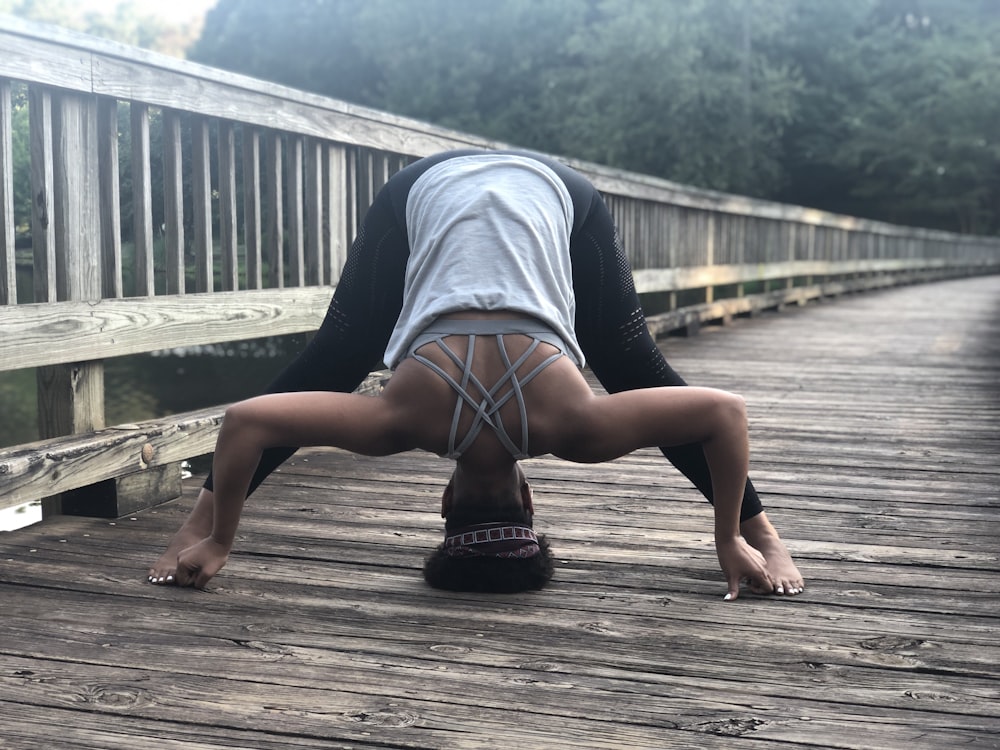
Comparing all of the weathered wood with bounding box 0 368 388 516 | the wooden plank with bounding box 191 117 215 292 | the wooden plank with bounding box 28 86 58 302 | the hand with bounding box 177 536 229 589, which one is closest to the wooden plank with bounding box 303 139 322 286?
the wooden plank with bounding box 191 117 215 292

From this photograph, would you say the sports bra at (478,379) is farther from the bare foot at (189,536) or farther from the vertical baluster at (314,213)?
the vertical baluster at (314,213)

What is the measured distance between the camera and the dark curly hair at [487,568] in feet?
7.87

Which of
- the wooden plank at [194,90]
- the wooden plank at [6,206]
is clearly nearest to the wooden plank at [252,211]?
the wooden plank at [194,90]

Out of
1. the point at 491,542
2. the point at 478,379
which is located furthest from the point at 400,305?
the point at 491,542

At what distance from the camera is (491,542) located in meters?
2.39

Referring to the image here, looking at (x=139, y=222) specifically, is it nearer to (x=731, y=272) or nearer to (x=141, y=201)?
(x=141, y=201)

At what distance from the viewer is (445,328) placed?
221cm

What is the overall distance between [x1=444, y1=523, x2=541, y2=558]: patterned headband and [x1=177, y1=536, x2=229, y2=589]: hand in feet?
1.53

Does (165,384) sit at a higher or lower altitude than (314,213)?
lower

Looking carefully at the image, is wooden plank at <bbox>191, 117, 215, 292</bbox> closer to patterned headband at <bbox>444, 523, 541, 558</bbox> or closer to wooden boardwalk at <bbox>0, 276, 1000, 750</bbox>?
wooden boardwalk at <bbox>0, 276, 1000, 750</bbox>

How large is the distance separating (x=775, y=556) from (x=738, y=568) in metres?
0.15

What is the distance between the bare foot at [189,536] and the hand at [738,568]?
1.07 m

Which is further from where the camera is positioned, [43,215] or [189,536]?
[43,215]

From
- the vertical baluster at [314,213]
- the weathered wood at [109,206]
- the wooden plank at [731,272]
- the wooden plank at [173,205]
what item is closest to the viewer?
the weathered wood at [109,206]
